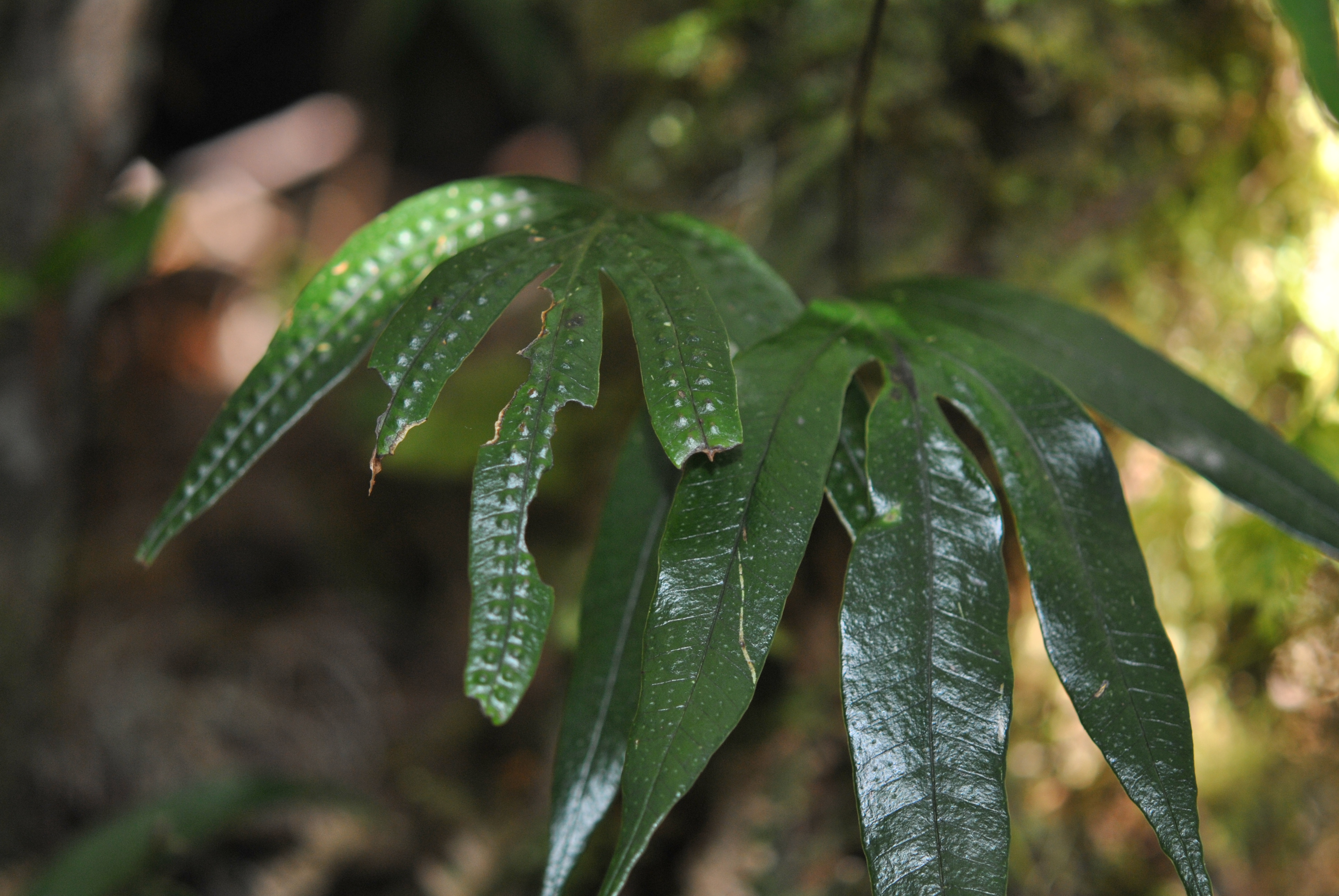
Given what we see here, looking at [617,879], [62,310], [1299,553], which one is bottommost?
[617,879]

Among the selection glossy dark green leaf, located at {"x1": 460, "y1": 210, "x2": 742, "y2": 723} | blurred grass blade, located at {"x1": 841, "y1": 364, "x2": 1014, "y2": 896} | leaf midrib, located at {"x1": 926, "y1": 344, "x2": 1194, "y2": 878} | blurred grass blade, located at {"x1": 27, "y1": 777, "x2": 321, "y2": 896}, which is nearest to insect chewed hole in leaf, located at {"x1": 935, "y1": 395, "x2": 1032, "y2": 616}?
leaf midrib, located at {"x1": 926, "y1": 344, "x2": 1194, "y2": 878}

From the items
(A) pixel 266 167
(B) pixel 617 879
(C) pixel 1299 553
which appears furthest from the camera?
(A) pixel 266 167

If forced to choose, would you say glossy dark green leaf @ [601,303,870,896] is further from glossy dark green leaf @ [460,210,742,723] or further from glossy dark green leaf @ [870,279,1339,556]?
glossy dark green leaf @ [870,279,1339,556]

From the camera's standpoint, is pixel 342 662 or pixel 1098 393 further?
pixel 342 662

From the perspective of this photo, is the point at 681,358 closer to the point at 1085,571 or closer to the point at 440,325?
the point at 440,325

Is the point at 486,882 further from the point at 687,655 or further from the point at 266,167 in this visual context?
the point at 266,167

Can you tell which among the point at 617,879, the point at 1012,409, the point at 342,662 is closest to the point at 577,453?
the point at 342,662
